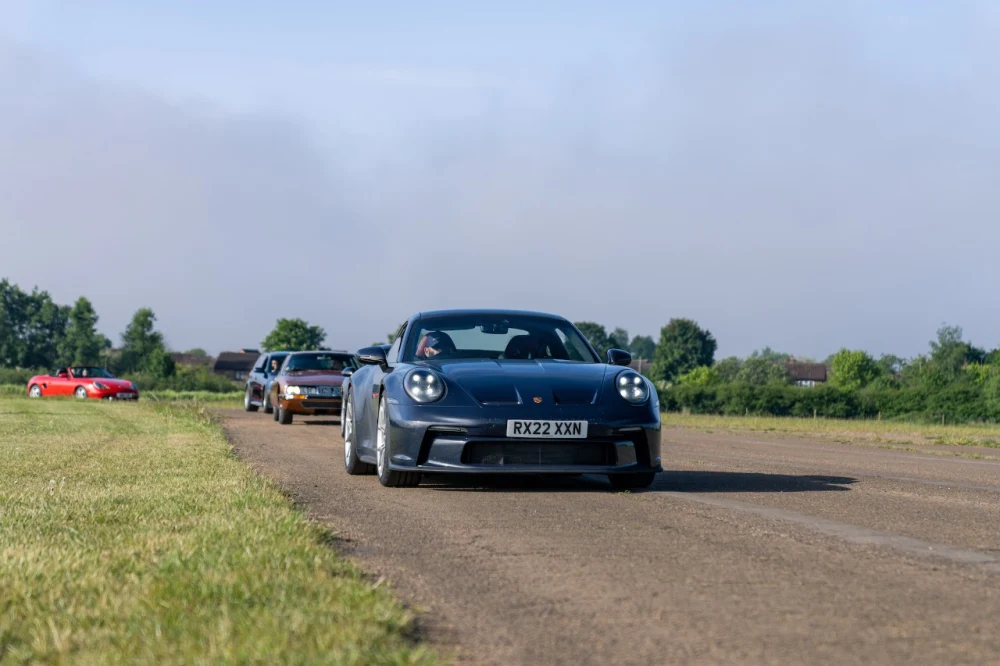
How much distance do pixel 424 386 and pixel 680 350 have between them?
150 metres

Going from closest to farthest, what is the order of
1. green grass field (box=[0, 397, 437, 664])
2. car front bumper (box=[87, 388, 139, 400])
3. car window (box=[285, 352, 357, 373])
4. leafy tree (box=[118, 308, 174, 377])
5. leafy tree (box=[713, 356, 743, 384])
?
green grass field (box=[0, 397, 437, 664]) → car window (box=[285, 352, 357, 373]) → car front bumper (box=[87, 388, 139, 400]) → leafy tree (box=[118, 308, 174, 377]) → leafy tree (box=[713, 356, 743, 384])

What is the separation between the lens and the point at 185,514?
7160 mm

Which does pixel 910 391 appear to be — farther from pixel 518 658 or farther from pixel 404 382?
pixel 518 658

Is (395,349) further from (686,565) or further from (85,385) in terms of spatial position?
(85,385)

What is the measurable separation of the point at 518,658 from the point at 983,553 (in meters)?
3.14

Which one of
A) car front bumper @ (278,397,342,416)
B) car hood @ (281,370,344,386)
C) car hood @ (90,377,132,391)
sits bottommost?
car front bumper @ (278,397,342,416)

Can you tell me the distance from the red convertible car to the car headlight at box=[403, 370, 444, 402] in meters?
35.0

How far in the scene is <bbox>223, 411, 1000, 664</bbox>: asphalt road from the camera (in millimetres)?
3982

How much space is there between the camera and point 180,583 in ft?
15.4

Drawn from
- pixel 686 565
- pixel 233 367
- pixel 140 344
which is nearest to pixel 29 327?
pixel 140 344

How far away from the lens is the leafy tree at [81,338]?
5290 inches

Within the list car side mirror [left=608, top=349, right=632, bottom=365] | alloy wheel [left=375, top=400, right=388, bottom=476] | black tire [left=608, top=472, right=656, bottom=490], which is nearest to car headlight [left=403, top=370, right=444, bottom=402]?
alloy wheel [left=375, top=400, right=388, bottom=476]

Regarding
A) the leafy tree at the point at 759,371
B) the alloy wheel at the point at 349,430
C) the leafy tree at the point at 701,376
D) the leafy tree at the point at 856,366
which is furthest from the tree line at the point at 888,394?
the alloy wheel at the point at 349,430

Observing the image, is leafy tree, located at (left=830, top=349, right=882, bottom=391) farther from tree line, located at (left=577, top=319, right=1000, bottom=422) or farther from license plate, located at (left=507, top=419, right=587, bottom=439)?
license plate, located at (left=507, top=419, right=587, bottom=439)
